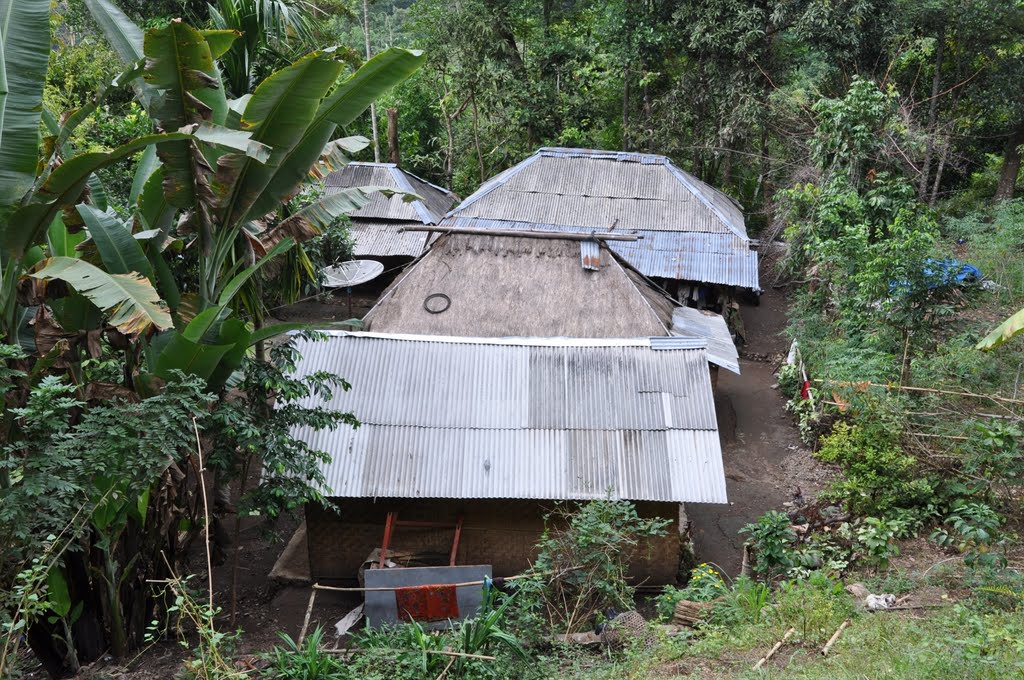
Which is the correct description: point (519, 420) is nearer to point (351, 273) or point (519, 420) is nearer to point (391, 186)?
point (351, 273)

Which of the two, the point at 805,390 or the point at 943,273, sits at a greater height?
the point at 943,273

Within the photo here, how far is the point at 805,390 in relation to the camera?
1320 cm

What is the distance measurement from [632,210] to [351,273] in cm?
616

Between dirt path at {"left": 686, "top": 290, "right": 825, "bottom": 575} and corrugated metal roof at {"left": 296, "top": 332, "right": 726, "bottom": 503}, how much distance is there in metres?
1.74

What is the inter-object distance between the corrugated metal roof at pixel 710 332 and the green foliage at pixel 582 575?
443 centimetres

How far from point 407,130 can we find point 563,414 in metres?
19.1

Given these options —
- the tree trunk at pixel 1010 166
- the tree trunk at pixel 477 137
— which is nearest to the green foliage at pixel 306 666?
the tree trunk at pixel 477 137

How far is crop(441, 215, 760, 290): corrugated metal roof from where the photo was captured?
15188 millimetres

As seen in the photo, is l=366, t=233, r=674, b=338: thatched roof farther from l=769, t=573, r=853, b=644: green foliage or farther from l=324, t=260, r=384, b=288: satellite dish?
l=769, t=573, r=853, b=644: green foliage

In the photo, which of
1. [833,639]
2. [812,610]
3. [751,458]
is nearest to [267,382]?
[812,610]

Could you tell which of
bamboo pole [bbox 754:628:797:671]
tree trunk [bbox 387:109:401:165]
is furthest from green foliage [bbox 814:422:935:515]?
tree trunk [bbox 387:109:401:165]

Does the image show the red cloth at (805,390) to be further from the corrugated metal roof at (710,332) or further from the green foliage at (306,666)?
the green foliage at (306,666)

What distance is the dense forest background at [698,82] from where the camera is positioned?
57.1ft

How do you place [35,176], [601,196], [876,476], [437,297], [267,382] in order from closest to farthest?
[35,176] < [267,382] < [876,476] < [437,297] < [601,196]
